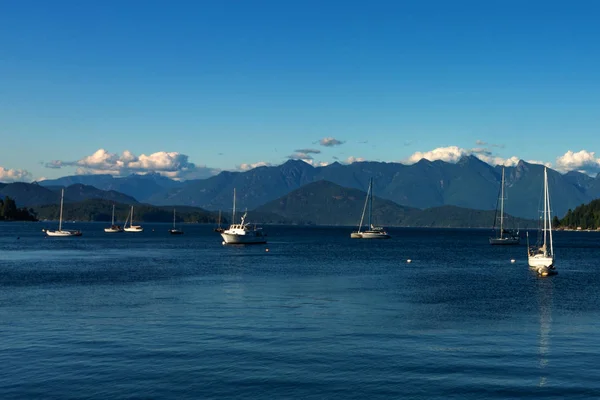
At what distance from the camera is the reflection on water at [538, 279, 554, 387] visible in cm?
4103

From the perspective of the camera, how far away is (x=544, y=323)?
194ft

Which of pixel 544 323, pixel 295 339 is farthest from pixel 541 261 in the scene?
pixel 295 339

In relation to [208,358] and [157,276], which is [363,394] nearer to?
[208,358]

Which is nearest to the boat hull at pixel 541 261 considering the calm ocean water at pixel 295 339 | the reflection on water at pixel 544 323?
the reflection on water at pixel 544 323

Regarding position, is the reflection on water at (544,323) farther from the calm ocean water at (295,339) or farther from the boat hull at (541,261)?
the boat hull at (541,261)

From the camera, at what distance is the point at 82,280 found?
313ft

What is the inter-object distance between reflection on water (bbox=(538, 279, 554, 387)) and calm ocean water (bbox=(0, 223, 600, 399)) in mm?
216

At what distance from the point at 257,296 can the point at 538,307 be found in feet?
106

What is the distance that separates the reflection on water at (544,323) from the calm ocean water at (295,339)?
216mm

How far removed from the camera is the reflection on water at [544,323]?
41.0 m

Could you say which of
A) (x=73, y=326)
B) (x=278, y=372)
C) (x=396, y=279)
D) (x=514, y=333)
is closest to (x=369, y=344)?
(x=278, y=372)

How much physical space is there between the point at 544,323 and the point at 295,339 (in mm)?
25341

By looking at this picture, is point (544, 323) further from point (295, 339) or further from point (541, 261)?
point (541, 261)

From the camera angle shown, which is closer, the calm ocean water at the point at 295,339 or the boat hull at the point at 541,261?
the calm ocean water at the point at 295,339
